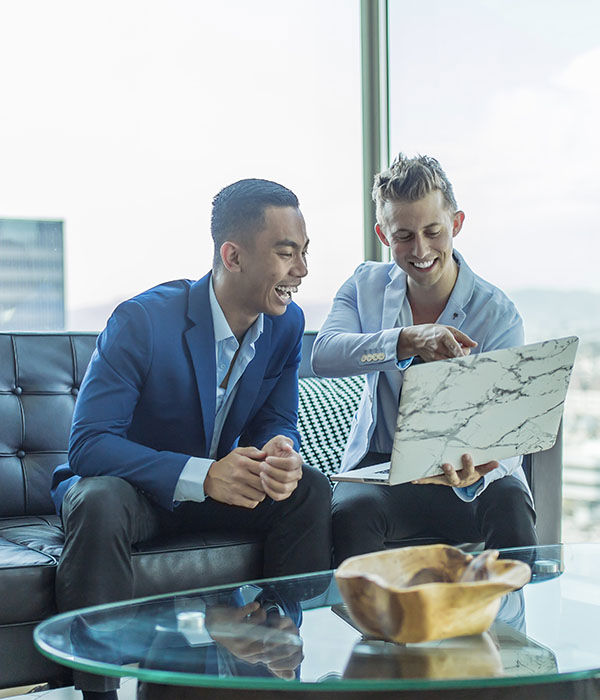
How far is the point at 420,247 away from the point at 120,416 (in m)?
0.79

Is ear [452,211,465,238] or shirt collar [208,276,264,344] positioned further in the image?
ear [452,211,465,238]

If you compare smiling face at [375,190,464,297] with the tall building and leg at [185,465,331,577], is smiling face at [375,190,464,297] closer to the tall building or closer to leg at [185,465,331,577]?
leg at [185,465,331,577]

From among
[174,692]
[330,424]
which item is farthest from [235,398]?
[174,692]

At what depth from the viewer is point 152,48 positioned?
3.35m

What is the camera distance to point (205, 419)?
2.08 meters

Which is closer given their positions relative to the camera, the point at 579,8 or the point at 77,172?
the point at 579,8

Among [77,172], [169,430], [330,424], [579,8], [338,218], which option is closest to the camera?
[169,430]

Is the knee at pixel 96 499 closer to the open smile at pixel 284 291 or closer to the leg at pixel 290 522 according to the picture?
the leg at pixel 290 522

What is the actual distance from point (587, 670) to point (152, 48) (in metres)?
2.81

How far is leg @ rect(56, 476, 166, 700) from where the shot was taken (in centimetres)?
178

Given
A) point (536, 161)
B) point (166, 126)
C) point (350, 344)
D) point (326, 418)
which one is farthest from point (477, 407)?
point (166, 126)

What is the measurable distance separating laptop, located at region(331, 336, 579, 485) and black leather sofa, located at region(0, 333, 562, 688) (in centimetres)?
40

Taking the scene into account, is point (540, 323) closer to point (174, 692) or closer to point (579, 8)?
point (579, 8)

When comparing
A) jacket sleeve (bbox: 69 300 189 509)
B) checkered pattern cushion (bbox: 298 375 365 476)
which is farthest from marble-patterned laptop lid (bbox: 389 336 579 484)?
checkered pattern cushion (bbox: 298 375 365 476)
